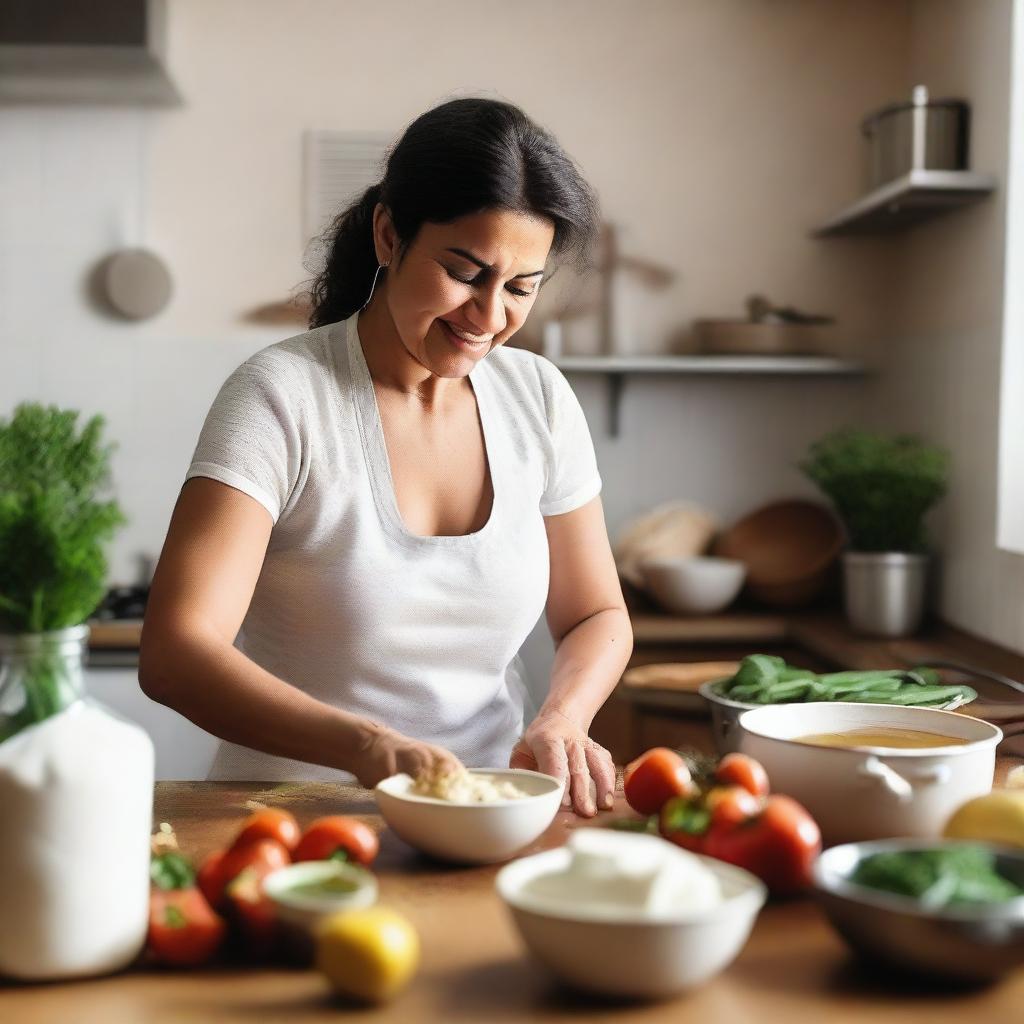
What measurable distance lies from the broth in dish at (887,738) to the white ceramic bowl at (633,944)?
14.2 inches

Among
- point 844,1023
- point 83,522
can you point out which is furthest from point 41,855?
point 844,1023

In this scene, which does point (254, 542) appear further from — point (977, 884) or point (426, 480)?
point (977, 884)

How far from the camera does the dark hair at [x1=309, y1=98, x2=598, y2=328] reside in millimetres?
1337

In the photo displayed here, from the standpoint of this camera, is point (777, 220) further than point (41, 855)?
Yes

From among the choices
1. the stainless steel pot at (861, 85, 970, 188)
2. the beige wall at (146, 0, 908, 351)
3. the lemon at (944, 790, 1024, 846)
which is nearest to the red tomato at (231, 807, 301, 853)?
the lemon at (944, 790, 1024, 846)

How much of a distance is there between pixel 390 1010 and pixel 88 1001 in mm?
176

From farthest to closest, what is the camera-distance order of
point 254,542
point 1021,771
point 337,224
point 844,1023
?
1. point 337,224
2. point 254,542
3. point 1021,771
4. point 844,1023

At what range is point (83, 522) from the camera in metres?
0.73

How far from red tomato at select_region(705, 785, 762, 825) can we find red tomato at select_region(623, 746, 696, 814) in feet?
0.37

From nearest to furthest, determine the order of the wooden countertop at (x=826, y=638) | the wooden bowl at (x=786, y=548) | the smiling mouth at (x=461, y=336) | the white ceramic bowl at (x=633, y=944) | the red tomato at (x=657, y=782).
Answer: the white ceramic bowl at (x=633, y=944), the red tomato at (x=657, y=782), the smiling mouth at (x=461, y=336), the wooden countertop at (x=826, y=638), the wooden bowl at (x=786, y=548)

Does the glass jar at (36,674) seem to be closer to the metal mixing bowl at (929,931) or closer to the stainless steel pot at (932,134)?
the metal mixing bowl at (929,931)

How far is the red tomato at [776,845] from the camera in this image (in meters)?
0.87

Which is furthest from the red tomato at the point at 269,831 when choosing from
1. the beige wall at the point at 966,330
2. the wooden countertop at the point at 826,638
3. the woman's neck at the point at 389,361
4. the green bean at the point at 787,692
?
the beige wall at the point at 966,330

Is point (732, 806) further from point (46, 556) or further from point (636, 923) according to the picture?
point (46, 556)
